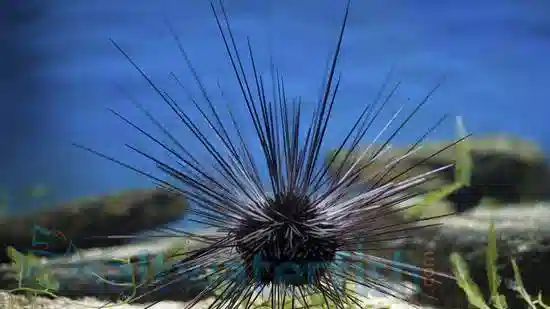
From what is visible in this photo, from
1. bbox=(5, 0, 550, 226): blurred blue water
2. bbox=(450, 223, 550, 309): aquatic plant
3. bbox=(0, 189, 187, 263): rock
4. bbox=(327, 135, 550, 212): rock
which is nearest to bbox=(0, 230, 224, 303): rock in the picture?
bbox=(0, 189, 187, 263): rock

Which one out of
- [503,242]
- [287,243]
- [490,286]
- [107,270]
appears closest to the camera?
[287,243]

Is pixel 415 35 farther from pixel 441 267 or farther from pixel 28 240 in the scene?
pixel 28 240

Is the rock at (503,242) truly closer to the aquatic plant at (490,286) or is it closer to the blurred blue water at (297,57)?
the aquatic plant at (490,286)

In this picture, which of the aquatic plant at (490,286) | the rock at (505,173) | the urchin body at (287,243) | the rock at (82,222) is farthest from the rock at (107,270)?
the rock at (505,173)

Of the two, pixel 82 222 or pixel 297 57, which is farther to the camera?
pixel 82 222

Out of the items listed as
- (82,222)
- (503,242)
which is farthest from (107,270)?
(503,242)

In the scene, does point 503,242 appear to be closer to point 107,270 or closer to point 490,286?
point 490,286
